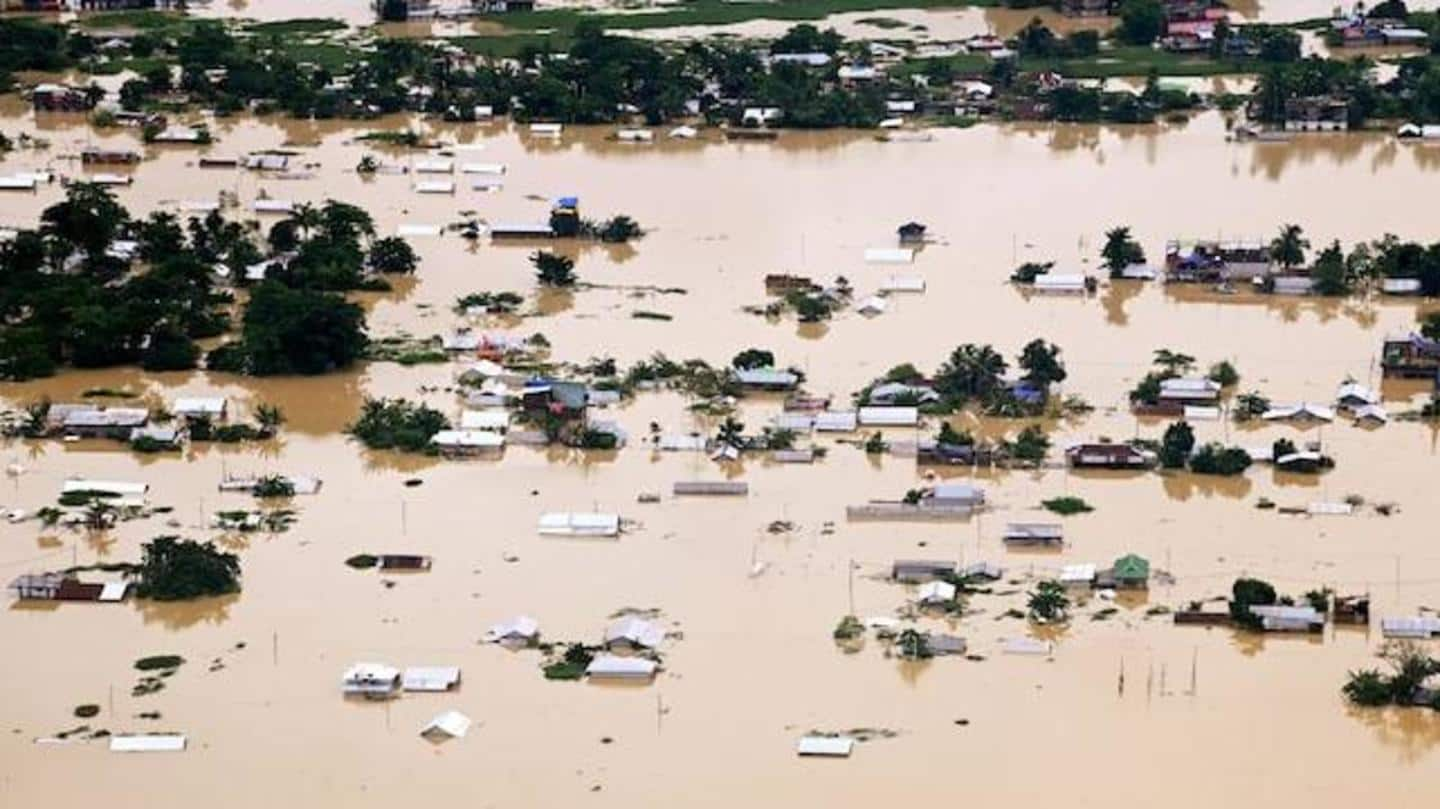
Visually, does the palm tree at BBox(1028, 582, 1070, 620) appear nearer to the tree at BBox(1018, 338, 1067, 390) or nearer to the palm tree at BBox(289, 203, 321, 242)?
the tree at BBox(1018, 338, 1067, 390)

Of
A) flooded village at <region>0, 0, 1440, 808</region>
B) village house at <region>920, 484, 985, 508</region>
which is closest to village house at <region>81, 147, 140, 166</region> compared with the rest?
flooded village at <region>0, 0, 1440, 808</region>

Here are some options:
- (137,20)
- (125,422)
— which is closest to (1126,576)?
(125,422)

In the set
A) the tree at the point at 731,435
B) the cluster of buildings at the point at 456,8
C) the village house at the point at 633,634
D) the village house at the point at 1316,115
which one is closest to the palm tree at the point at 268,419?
the tree at the point at 731,435

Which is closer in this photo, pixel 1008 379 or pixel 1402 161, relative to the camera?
pixel 1008 379

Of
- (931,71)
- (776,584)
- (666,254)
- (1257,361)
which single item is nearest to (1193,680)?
(776,584)

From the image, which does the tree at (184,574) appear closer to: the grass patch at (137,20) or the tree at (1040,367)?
the tree at (1040,367)

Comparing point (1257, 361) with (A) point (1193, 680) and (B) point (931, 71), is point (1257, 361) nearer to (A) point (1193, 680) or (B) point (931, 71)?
(A) point (1193, 680)

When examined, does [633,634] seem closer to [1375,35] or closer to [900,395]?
[900,395]
